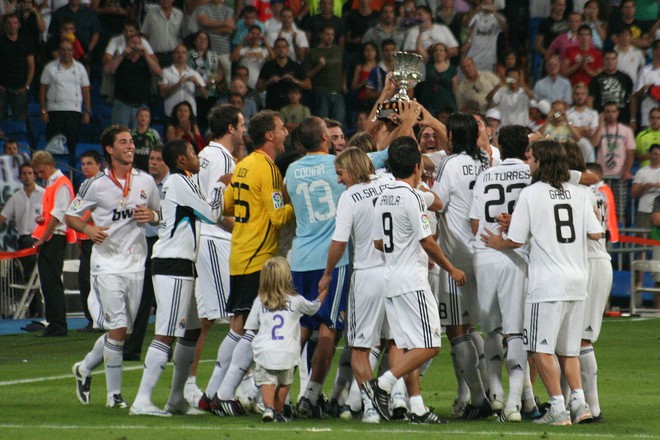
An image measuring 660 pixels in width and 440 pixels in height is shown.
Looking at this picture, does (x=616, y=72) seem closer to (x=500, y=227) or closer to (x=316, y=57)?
(x=316, y=57)

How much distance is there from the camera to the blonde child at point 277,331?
10055 millimetres

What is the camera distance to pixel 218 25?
79.4 feet

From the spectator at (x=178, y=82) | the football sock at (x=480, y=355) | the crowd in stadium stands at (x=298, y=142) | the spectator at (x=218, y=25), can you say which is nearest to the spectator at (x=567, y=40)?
the crowd in stadium stands at (x=298, y=142)

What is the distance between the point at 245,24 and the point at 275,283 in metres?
15.0

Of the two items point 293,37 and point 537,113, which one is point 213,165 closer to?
point 537,113

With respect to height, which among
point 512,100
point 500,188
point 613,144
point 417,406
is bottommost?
point 417,406

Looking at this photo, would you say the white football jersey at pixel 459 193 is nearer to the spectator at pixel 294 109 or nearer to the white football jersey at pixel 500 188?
the white football jersey at pixel 500 188

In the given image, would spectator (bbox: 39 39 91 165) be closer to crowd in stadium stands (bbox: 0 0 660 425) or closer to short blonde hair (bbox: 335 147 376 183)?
crowd in stadium stands (bbox: 0 0 660 425)

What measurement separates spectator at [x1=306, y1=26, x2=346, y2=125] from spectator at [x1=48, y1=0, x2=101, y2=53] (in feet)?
13.4

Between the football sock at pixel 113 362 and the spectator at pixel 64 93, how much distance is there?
39.4 ft

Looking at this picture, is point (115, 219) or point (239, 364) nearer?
point (239, 364)

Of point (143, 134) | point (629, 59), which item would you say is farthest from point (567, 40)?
point (143, 134)

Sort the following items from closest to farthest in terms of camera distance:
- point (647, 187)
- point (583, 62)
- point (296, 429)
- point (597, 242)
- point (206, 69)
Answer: point (296, 429)
point (597, 242)
point (647, 187)
point (583, 62)
point (206, 69)

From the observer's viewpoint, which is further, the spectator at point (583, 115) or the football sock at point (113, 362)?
the spectator at point (583, 115)
